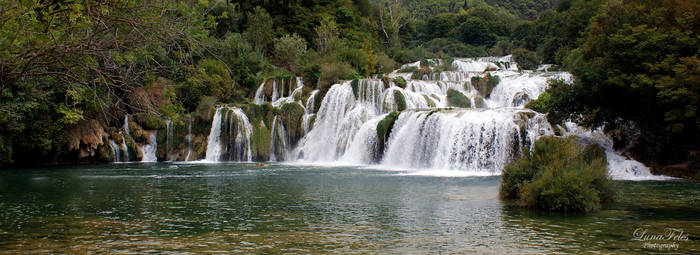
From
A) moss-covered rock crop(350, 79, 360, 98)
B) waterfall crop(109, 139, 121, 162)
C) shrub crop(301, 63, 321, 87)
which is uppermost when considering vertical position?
shrub crop(301, 63, 321, 87)

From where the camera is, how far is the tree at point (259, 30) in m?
55.6

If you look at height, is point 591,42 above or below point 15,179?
above

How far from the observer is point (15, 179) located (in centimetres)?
2272

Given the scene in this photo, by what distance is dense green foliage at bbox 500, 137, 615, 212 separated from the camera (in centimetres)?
1225

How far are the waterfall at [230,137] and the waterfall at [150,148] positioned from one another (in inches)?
146

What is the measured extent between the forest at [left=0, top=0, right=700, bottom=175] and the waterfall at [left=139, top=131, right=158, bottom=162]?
4.18 ft

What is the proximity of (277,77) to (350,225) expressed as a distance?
30.8 meters

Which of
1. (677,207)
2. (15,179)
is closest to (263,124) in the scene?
(15,179)

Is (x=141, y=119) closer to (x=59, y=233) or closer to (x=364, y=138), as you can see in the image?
(x=364, y=138)

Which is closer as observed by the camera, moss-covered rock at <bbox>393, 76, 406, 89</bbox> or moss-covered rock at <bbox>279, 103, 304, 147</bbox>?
moss-covered rock at <bbox>279, 103, 304, 147</bbox>

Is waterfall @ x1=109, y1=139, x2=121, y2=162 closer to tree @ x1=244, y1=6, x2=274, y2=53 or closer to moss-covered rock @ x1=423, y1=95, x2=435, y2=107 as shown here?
moss-covered rock @ x1=423, y1=95, x2=435, y2=107

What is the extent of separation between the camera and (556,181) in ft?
40.9

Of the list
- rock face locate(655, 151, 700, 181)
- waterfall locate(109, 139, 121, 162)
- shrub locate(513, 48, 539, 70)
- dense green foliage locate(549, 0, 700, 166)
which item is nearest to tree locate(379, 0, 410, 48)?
shrub locate(513, 48, 539, 70)

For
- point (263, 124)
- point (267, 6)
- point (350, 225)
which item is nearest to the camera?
point (350, 225)
